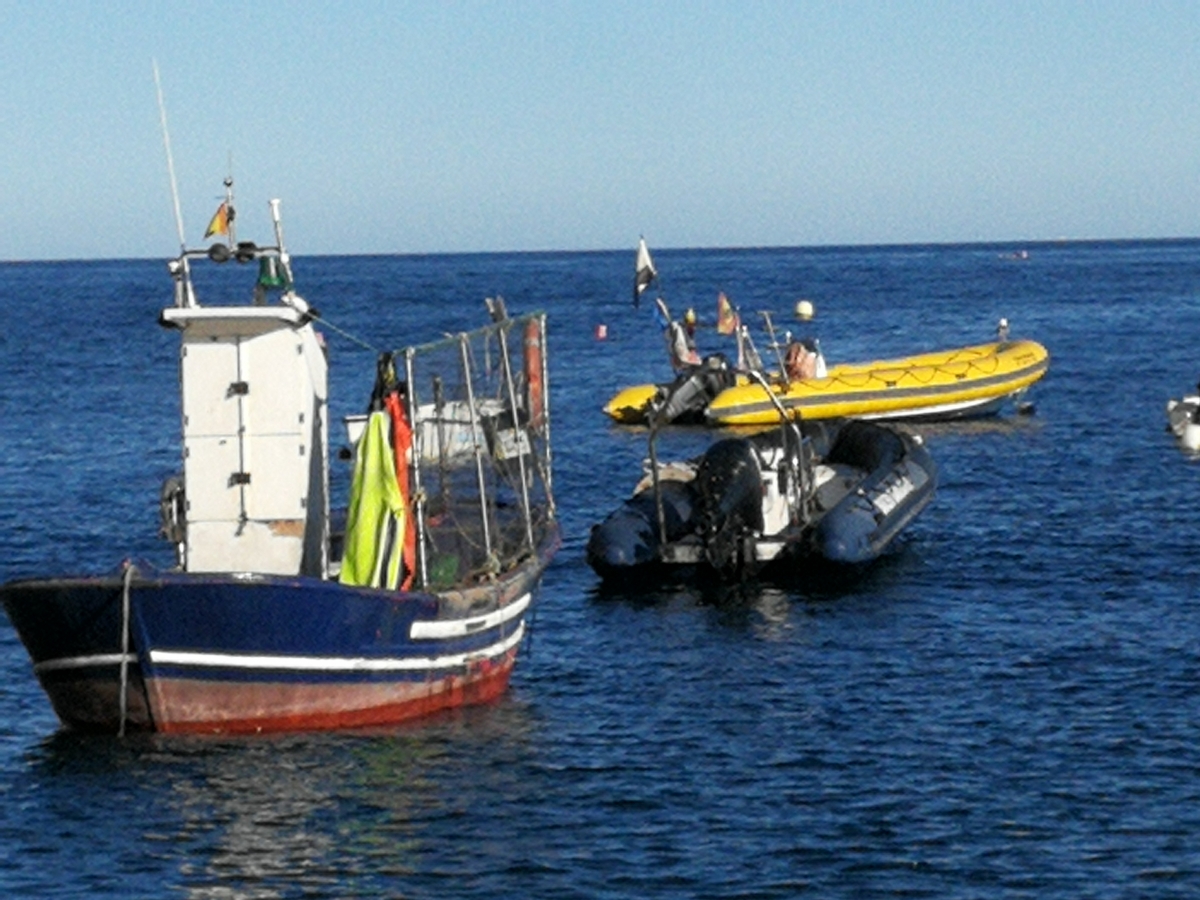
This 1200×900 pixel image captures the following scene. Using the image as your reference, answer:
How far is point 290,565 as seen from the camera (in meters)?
24.0

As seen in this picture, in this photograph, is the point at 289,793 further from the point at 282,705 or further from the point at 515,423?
the point at 515,423

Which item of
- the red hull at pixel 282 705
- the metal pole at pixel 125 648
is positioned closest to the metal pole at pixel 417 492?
the red hull at pixel 282 705

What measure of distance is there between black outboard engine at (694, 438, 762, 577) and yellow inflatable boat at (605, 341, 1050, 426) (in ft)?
59.2

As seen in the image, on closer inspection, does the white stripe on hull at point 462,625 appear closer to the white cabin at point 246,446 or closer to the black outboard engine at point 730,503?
the white cabin at point 246,446

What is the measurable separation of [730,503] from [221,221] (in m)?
11.6

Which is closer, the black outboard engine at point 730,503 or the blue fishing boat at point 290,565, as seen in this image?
the blue fishing boat at point 290,565

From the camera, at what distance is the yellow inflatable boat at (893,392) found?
5362 cm

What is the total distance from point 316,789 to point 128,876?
8.89ft

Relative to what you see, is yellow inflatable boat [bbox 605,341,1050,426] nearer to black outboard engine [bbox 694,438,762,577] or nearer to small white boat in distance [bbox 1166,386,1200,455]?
small white boat in distance [bbox 1166,386,1200,455]

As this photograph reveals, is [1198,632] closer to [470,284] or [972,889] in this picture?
[972,889]

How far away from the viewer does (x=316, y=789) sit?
22.0 metres

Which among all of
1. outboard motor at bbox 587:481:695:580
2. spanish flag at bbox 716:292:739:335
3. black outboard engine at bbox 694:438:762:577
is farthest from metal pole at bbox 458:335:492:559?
spanish flag at bbox 716:292:739:335

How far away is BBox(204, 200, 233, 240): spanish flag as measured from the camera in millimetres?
24312

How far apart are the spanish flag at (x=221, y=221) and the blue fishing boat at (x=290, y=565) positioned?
23mm
